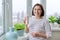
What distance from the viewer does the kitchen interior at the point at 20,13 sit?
3.04 m

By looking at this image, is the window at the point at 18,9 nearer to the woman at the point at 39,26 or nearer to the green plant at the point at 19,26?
the green plant at the point at 19,26

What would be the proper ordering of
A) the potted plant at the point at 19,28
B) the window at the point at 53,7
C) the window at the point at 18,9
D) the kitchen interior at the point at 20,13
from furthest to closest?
the window at the point at 53,7 < the window at the point at 18,9 < the kitchen interior at the point at 20,13 < the potted plant at the point at 19,28

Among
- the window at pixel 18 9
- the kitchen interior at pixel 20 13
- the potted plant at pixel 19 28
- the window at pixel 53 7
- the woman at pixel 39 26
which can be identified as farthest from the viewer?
the window at pixel 53 7

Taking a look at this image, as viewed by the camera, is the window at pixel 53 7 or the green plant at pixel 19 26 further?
the window at pixel 53 7

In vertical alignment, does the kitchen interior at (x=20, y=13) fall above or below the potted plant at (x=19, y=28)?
above

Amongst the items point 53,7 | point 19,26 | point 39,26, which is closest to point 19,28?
point 19,26

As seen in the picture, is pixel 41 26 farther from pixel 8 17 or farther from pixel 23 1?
pixel 23 1

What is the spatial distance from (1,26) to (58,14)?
180 centimetres

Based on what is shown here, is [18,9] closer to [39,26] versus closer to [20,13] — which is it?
[20,13]

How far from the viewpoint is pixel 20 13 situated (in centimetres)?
367

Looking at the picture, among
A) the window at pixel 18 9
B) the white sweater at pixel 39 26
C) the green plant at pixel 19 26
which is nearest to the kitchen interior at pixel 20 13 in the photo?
the window at pixel 18 9

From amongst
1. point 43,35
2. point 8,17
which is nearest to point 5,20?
point 8,17

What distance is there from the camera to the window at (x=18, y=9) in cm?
345

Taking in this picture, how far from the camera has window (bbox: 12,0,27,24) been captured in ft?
11.3
